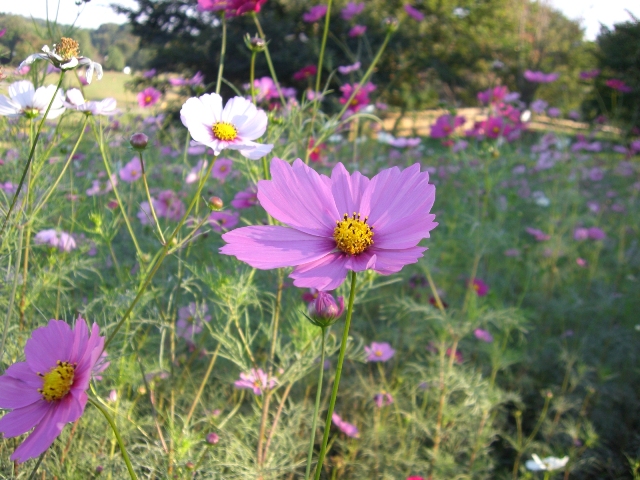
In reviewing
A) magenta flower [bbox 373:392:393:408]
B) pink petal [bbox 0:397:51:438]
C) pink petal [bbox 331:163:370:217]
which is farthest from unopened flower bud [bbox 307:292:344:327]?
magenta flower [bbox 373:392:393:408]

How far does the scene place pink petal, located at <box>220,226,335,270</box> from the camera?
1.46 feet

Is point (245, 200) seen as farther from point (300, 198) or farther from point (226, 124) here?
point (300, 198)

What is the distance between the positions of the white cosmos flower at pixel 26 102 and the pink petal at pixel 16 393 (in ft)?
1.25

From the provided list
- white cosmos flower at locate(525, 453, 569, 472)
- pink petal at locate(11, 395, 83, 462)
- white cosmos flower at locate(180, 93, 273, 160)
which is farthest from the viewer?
white cosmos flower at locate(525, 453, 569, 472)

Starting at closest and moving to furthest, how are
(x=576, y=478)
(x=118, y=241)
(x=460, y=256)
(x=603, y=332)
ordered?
(x=576, y=478) → (x=603, y=332) → (x=118, y=241) → (x=460, y=256)

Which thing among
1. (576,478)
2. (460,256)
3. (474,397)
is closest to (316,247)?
(474,397)

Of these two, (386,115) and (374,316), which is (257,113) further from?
(386,115)

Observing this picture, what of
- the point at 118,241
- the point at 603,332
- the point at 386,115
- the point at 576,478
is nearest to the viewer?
the point at 576,478

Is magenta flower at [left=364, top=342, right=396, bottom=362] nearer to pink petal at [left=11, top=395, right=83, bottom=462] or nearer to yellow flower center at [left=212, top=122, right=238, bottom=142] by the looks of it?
yellow flower center at [left=212, top=122, right=238, bottom=142]

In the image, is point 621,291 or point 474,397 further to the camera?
point 621,291

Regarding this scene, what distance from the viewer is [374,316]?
1.89 metres

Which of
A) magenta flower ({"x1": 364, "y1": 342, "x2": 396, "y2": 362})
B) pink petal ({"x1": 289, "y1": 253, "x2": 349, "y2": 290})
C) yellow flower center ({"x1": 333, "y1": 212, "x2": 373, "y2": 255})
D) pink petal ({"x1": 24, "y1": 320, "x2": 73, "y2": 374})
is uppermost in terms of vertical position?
yellow flower center ({"x1": 333, "y1": 212, "x2": 373, "y2": 255})

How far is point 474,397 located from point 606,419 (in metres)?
0.57

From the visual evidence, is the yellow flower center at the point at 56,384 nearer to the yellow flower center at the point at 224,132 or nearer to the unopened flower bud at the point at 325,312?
the unopened flower bud at the point at 325,312
